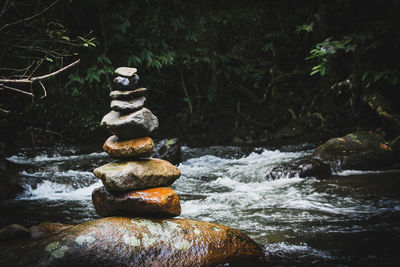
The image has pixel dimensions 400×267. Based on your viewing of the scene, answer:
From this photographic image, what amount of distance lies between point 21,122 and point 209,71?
7.35 meters

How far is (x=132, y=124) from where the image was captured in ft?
12.4

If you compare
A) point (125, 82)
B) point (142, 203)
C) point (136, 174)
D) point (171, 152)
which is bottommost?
point (142, 203)

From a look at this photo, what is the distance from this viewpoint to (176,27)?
36.8 feet

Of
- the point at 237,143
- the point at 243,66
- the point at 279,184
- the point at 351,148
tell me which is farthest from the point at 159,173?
the point at 243,66

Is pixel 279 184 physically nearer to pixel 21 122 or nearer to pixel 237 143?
pixel 237 143

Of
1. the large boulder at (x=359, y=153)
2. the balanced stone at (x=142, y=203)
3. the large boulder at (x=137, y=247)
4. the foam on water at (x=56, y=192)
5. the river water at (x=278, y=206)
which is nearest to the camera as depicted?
the large boulder at (x=137, y=247)

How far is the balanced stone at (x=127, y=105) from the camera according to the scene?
384cm

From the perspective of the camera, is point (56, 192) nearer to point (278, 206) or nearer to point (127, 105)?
point (127, 105)

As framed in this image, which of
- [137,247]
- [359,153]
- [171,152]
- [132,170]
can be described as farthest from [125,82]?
[359,153]

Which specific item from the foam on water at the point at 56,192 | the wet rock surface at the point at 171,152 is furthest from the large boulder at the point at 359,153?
the foam on water at the point at 56,192

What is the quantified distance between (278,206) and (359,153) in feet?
10.2

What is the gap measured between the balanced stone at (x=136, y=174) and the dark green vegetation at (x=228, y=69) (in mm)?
5971

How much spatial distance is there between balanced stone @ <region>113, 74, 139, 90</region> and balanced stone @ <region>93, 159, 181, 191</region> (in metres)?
0.93

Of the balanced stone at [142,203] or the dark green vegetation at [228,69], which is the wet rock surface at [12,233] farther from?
the dark green vegetation at [228,69]
